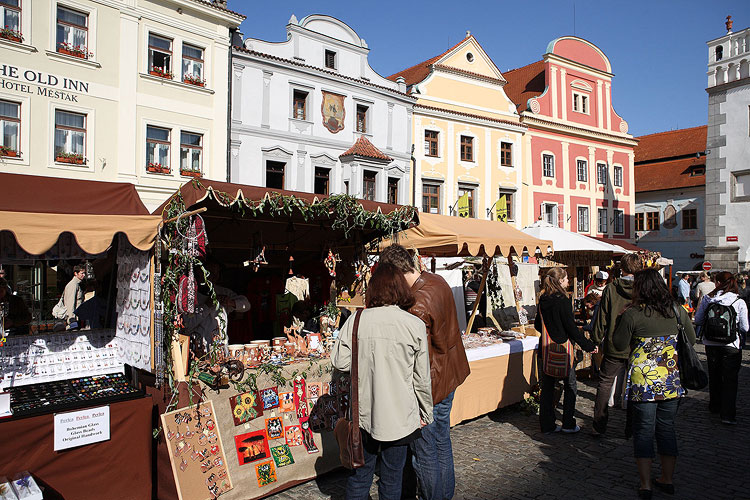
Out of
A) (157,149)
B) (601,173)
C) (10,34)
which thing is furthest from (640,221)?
(10,34)

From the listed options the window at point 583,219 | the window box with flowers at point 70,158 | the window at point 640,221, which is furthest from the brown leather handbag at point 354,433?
the window at point 640,221

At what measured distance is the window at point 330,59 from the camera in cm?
1837

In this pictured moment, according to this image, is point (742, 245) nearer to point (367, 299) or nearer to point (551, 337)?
point (551, 337)

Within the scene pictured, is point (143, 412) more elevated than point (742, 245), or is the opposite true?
point (742, 245)

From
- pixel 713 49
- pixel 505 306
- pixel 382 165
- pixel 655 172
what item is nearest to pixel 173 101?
pixel 382 165

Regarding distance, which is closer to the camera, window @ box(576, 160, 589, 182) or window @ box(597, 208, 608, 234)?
window @ box(576, 160, 589, 182)

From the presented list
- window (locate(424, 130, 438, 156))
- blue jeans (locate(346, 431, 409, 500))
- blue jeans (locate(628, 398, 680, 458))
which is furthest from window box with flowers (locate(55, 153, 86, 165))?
blue jeans (locate(628, 398, 680, 458))

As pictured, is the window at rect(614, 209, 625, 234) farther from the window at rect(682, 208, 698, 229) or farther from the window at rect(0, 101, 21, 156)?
the window at rect(0, 101, 21, 156)

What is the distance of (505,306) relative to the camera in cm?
1135

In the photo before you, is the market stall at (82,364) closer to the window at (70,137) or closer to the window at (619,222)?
the window at (70,137)

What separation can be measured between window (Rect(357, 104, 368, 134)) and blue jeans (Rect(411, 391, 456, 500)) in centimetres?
1642

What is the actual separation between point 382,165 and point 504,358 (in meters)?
13.6

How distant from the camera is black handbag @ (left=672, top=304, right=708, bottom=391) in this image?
4.22 meters

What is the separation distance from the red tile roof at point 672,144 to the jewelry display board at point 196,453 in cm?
3401
